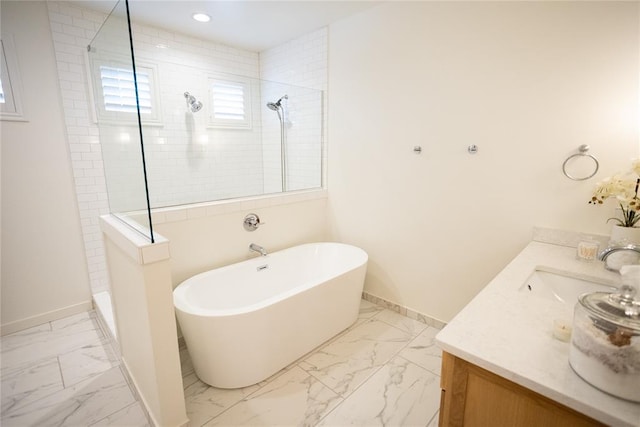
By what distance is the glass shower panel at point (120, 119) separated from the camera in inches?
56.6

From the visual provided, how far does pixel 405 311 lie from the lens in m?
2.70

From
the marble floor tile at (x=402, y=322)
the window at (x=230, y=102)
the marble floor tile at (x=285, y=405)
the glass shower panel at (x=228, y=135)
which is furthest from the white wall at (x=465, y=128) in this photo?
the marble floor tile at (x=285, y=405)

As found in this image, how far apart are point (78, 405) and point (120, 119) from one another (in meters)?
1.69

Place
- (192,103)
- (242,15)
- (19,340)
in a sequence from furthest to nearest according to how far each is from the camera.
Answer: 1. (192,103)
2. (242,15)
3. (19,340)

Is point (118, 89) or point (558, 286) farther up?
point (118, 89)

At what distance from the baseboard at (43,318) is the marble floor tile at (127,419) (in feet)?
4.80

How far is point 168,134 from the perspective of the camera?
2.98 meters

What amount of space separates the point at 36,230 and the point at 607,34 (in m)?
4.04

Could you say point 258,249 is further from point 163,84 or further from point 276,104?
point 163,84

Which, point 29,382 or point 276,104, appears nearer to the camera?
point 29,382

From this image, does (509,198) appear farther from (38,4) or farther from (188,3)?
(38,4)

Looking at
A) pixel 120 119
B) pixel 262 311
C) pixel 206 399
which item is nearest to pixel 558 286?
pixel 262 311

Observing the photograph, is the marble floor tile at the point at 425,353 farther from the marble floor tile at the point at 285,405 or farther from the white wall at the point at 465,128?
the marble floor tile at the point at 285,405

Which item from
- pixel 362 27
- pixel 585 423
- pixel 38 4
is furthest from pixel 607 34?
pixel 38 4
